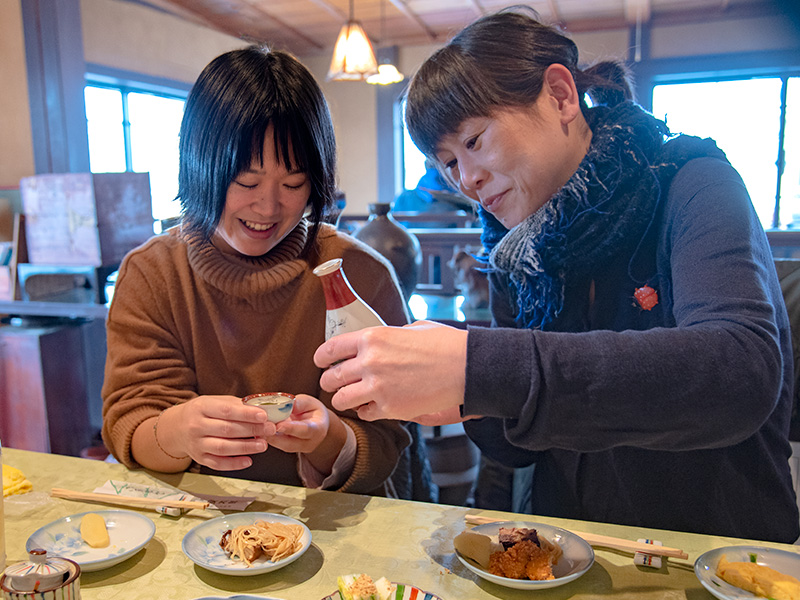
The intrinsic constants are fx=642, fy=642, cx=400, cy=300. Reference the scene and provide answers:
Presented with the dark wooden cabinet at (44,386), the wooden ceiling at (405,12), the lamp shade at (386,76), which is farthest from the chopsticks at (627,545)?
the wooden ceiling at (405,12)

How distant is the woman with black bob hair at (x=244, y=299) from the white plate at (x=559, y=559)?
1.24ft

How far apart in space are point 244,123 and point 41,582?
88 cm

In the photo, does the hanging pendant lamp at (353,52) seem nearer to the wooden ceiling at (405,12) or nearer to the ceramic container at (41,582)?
the wooden ceiling at (405,12)

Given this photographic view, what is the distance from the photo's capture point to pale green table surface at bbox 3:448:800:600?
87cm

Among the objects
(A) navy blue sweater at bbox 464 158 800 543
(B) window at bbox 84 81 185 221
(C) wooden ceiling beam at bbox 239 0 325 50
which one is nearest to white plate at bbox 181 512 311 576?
(A) navy blue sweater at bbox 464 158 800 543

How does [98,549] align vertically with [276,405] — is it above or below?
below

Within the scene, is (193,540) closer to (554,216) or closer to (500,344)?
(500,344)

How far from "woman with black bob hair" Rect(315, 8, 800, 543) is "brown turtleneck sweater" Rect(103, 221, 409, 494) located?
302 mm

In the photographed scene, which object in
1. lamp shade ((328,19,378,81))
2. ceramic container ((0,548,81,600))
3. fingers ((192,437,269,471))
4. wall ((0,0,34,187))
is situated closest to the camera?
ceramic container ((0,548,81,600))

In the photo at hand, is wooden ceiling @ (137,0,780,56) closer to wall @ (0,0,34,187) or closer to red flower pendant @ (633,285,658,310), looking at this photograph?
→ wall @ (0,0,34,187)

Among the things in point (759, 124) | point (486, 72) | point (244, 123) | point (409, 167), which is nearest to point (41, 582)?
point (244, 123)

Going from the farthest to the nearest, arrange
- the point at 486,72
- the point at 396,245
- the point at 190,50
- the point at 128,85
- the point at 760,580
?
1. the point at 190,50
2. the point at 128,85
3. the point at 396,245
4. the point at 486,72
5. the point at 760,580

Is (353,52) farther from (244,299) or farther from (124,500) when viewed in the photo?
(124,500)

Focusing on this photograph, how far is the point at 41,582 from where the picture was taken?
707 millimetres
